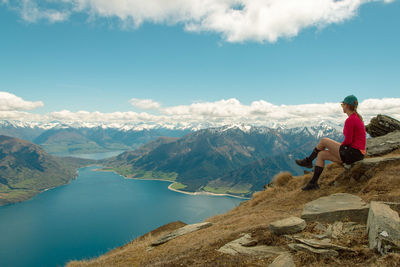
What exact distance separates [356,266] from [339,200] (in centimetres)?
500

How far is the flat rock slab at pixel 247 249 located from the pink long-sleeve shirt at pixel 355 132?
6.89 meters

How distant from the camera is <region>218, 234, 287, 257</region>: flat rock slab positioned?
6547 millimetres

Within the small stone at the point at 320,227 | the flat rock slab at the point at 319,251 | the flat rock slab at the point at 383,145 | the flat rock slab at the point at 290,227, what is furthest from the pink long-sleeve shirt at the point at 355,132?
the flat rock slab at the point at 319,251

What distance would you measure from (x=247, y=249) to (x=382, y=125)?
1970cm

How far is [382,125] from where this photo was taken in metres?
19.6

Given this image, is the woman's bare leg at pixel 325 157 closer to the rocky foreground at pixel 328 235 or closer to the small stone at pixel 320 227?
the rocky foreground at pixel 328 235

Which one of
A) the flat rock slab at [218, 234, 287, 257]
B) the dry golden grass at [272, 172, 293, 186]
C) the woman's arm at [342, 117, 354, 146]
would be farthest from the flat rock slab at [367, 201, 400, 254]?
the dry golden grass at [272, 172, 293, 186]

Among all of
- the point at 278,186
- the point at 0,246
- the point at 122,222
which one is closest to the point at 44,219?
the point at 0,246

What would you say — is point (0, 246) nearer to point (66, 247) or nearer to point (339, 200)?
point (66, 247)

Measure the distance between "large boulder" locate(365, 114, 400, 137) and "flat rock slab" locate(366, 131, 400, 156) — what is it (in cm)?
285

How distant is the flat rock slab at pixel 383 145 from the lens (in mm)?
14945

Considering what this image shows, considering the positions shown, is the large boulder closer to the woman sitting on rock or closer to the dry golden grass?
the dry golden grass

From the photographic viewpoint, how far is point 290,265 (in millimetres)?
5262

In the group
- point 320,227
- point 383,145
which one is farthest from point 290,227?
point 383,145
